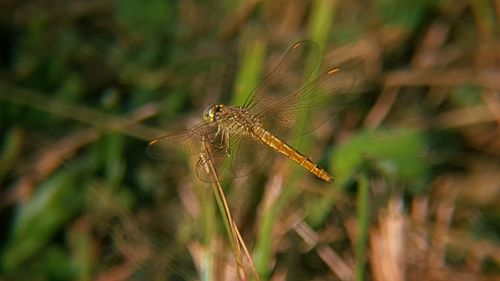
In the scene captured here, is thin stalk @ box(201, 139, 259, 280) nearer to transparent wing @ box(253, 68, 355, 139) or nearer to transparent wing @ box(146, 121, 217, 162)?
transparent wing @ box(146, 121, 217, 162)

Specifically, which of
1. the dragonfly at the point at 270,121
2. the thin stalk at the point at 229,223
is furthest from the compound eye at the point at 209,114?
the thin stalk at the point at 229,223

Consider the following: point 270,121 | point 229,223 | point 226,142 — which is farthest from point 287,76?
point 229,223

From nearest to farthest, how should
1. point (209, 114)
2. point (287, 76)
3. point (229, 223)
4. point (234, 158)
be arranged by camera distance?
point (229, 223)
point (234, 158)
point (209, 114)
point (287, 76)

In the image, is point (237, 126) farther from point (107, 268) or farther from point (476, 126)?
point (476, 126)

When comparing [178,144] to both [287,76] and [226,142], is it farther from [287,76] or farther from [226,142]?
[287,76]

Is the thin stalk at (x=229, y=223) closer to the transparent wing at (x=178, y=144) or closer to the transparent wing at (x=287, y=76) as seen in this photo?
the transparent wing at (x=178, y=144)

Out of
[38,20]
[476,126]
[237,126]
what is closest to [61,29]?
→ [38,20]
